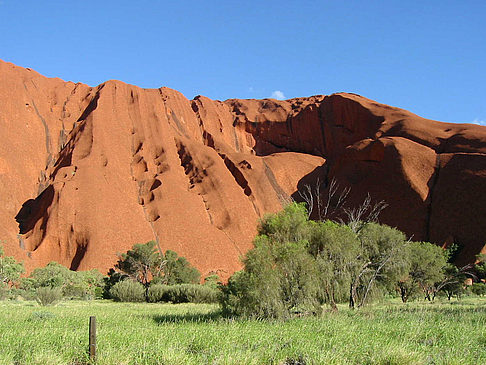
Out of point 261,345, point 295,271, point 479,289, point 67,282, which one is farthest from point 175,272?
point 261,345

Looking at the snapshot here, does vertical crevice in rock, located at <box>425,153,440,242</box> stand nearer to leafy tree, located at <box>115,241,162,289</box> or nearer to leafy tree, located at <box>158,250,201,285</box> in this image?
leafy tree, located at <box>158,250,201,285</box>

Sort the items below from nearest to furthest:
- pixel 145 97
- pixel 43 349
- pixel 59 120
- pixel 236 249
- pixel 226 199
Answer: pixel 43 349 → pixel 236 249 → pixel 226 199 → pixel 59 120 → pixel 145 97

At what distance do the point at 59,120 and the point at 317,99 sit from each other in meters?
60.0

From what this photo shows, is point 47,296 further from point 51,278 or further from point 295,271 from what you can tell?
point 51,278

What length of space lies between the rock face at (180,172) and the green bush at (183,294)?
73.7 ft

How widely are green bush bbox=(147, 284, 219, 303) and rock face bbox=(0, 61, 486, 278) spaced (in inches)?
884

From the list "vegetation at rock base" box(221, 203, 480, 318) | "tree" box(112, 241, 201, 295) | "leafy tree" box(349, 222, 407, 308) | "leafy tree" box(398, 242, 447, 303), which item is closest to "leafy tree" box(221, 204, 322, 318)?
"vegetation at rock base" box(221, 203, 480, 318)

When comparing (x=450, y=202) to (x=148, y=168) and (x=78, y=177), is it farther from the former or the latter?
(x=78, y=177)

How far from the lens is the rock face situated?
189ft

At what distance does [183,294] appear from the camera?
1267 inches

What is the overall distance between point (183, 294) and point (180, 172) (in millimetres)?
44559

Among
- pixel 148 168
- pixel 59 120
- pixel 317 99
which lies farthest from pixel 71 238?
pixel 317 99

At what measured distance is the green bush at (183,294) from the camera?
31.2 m

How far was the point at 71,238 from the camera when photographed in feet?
189
